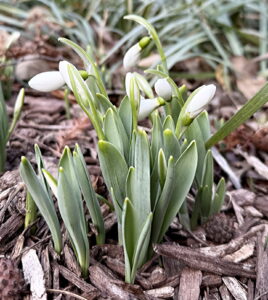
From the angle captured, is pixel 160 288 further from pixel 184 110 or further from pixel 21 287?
pixel 184 110

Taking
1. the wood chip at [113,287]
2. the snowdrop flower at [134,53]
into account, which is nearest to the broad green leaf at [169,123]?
the snowdrop flower at [134,53]

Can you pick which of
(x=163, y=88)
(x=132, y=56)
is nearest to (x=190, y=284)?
(x=163, y=88)

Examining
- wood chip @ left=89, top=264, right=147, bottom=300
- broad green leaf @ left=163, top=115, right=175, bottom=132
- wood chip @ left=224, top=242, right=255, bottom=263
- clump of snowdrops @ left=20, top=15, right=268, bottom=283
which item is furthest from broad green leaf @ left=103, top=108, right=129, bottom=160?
wood chip @ left=224, top=242, right=255, bottom=263

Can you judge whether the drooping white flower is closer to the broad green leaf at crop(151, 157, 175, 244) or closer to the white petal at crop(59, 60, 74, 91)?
the white petal at crop(59, 60, 74, 91)

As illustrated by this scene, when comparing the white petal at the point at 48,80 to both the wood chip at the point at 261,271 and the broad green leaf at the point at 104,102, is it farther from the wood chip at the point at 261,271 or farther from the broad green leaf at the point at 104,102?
the wood chip at the point at 261,271

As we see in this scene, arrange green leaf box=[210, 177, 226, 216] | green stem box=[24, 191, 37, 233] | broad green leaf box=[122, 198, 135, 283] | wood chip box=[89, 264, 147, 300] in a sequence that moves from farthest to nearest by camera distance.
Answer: green leaf box=[210, 177, 226, 216], green stem box=[24, 191, 37, 233], wood chip box=[89, 264, 147, 300], broad green leaf box=[122, 198, 135, 283]

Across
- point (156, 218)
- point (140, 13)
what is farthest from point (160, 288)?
point (140, 13)
